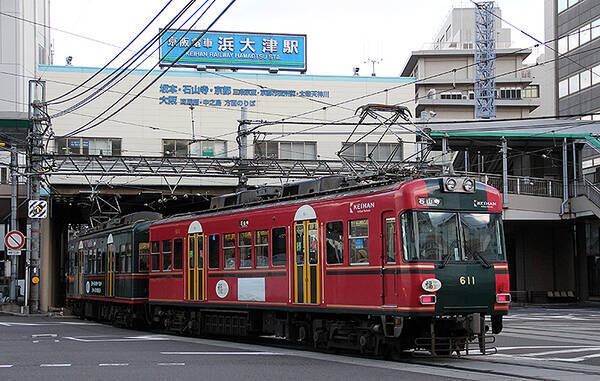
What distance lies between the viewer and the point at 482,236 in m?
13.7

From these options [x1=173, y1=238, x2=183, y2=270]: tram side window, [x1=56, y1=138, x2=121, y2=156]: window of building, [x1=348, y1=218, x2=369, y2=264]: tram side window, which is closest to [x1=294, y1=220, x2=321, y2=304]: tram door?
[x1=348, y1=218, x2=369, y2=264]: tram side window

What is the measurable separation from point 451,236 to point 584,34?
136 feet

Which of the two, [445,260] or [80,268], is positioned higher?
[445,260]

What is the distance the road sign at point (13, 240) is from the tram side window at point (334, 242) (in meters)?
17.5

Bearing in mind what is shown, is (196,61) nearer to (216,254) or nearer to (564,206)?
(564,206)

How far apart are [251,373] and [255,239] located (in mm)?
5876

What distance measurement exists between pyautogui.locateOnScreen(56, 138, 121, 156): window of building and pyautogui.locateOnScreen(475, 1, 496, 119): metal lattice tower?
131 feet

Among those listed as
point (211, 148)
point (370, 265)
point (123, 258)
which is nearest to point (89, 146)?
point (211, 148)

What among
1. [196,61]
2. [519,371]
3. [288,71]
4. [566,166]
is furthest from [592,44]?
[519,371]

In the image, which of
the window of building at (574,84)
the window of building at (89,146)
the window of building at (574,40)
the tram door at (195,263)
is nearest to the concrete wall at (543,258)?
the window of building at (574,84)

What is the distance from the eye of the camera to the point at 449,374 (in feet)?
37.3

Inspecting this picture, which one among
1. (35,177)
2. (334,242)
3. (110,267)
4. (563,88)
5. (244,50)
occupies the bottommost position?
(110,267)

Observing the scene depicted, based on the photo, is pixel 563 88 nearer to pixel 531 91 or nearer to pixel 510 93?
pixel 510 93

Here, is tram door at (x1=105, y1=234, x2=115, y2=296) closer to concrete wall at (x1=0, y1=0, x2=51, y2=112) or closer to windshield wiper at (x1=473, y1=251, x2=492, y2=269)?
windshield wiper at (x1=473, y1=251, x2=492, y2=269)
